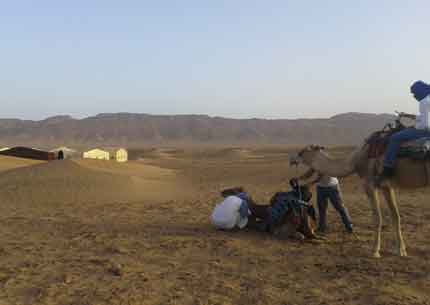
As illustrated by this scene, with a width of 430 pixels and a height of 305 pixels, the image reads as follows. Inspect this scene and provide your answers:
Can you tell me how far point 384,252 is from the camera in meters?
7.91

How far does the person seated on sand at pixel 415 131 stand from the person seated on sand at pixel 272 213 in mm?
1982

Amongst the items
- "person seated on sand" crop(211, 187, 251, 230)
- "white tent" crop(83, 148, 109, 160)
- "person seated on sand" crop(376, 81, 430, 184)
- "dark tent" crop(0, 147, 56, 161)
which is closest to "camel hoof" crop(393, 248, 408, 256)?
"person seated on sand" crop(376, 81, 430, 184)

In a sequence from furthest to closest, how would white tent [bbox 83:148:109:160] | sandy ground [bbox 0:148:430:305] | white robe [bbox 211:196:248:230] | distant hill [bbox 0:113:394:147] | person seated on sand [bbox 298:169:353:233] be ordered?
distant hill [bbox 0:113:394:147] → white tent [bbox 83:148:109:160] → white robe [bbox 211:196:248:230] → person seated on sand [bbox 298:169:353:233] → sandy ground [bbox 0:148:430:305]

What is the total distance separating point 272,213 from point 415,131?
3.09 metres

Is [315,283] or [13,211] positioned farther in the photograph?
[13,211]

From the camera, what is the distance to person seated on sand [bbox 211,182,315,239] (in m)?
8.81

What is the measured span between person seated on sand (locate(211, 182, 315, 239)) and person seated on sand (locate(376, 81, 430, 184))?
1.98 metres

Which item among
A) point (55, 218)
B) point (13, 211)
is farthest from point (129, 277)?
point (13, 211)

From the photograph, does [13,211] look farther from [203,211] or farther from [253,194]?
[253,194]

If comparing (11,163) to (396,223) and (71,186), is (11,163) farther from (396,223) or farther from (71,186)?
(396,223)

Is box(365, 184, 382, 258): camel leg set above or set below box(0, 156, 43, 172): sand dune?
above

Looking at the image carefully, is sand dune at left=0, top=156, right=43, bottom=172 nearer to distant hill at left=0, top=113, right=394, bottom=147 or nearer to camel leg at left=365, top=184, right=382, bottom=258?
camel leg at left=365, top=184, right=382, bottom=258

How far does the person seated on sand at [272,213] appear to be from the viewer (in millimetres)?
8812

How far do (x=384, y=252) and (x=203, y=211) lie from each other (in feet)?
20.0
